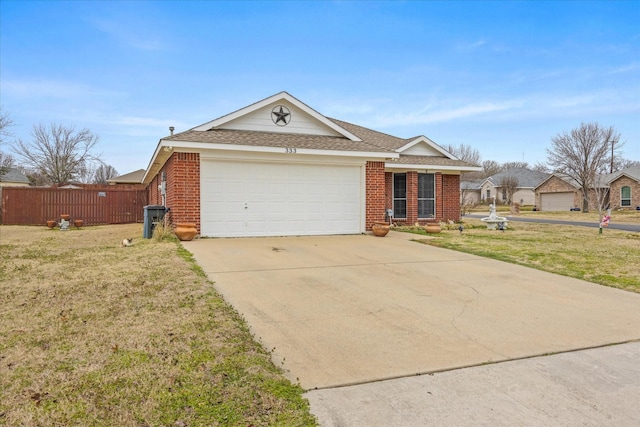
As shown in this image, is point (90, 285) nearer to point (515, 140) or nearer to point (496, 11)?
point (496, 11)

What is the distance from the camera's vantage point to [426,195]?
17766 millimetres

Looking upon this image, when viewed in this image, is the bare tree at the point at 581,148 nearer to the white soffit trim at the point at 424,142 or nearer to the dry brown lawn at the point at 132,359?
the white soffit trim at the point at 424,142

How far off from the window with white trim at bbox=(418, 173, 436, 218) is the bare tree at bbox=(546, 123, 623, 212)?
25.7 meters

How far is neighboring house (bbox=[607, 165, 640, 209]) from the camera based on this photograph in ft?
127

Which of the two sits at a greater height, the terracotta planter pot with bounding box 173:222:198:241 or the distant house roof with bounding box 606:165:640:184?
the distant house roof with bounding box 606:165:640:184

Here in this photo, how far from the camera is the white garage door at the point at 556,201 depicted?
41875 mm

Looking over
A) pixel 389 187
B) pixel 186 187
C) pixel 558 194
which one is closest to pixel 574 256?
pixel 389 187

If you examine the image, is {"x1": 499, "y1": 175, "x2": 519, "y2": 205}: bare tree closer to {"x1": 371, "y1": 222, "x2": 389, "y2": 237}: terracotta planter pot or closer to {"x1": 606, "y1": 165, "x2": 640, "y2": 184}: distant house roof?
{"x1": 606, "y1": 165, "x2": 640, "y2": 184}: distant house roof

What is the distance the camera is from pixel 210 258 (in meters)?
8.10

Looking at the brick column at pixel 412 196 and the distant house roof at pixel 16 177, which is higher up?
the distant house roof at pixel 16 177

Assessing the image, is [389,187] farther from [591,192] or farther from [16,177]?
[16,177]

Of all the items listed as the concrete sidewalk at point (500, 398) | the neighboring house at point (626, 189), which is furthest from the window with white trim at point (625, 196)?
the concrete sidewalk at point (500, 398)

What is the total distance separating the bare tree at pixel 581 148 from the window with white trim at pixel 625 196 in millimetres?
3507

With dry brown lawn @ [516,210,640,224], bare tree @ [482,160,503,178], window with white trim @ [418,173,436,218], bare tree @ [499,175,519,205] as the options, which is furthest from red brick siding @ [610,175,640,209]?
window with white trim @ [418,173,436,218]
